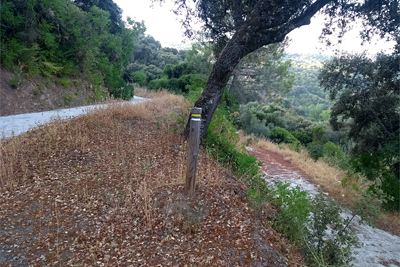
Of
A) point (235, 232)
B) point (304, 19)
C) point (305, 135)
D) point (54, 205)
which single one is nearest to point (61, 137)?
point (54, 205)

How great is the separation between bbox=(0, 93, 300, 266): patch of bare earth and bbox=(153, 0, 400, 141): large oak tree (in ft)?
6.01

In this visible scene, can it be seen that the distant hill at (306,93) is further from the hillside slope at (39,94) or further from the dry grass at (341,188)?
the hillside slope at (39,94)

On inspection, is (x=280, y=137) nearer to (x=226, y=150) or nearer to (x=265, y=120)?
(x=265, y=120)

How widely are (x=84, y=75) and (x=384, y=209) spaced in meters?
13.4

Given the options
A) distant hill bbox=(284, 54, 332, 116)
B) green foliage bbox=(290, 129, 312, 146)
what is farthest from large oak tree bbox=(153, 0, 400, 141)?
distant hill bbox=(284, 54, 332, 116)

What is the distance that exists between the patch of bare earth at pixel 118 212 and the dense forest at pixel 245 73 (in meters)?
2.40

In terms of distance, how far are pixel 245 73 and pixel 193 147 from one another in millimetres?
18476

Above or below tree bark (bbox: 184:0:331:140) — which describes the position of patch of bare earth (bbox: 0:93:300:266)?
below

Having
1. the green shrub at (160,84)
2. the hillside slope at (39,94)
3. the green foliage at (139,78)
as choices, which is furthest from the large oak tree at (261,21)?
the green foliage at (139,78)

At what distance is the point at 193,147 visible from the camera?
3391mm

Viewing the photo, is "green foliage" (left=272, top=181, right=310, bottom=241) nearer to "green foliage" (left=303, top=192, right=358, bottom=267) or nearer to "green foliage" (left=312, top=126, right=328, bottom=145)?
"green foliage" (left=303, top=192, right=358, bottom=267)

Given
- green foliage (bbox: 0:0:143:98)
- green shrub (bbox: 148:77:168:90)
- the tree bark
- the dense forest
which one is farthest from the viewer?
green shrub (bbox: 148:77:168:90)

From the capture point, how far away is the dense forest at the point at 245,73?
23.6 feet

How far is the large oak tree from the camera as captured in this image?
540cm
